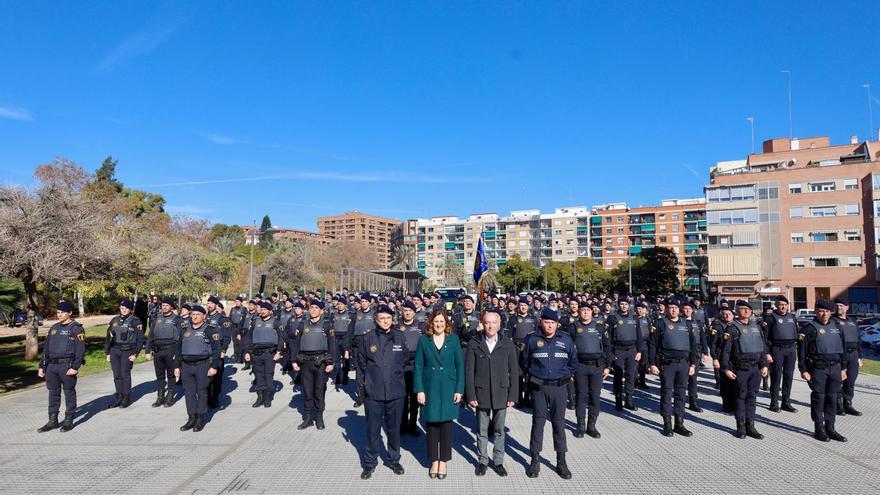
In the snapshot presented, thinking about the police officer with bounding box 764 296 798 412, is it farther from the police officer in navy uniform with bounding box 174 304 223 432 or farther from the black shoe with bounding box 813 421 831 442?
the police officer in navy uniform with bounding box 174 304 223 432

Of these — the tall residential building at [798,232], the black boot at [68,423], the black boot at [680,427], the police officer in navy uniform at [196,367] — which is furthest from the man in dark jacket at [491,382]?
the tall residential building at [798,232]

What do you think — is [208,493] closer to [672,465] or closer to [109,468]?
[109,468]

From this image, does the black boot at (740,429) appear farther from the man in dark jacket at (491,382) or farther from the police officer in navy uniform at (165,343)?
the police officer in navy uniform at (165,343)

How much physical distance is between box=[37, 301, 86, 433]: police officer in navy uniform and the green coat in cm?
552

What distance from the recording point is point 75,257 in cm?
1480

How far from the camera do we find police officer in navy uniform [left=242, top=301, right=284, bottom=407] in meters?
9.43

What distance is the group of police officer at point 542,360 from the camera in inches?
240

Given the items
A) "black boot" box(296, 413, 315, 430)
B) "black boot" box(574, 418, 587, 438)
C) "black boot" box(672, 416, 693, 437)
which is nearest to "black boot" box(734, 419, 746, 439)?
"black boot" box(672, 416, 693, 437)

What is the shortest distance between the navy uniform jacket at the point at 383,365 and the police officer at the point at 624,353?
16.1 ft

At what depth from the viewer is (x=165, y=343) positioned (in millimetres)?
9445

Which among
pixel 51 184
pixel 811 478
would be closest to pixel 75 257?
pixel 51 184

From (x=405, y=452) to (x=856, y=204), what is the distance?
56494 millimetres

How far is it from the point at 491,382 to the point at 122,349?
7.38 metres

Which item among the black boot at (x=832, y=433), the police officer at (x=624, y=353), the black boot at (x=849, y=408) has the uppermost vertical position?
the police officer at (x=624, y=353)
